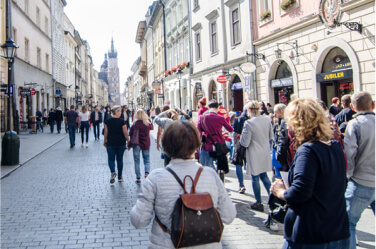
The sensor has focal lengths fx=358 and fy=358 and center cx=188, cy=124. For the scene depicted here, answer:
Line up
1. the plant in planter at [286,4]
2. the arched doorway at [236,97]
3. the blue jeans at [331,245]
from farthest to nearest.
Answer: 1. the arched doorway at [236,97]
2. the plant in planter at [286,4]
3. the blue jeans at [331,245]

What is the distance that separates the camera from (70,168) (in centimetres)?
1053

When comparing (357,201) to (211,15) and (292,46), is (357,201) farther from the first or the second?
(211,15)

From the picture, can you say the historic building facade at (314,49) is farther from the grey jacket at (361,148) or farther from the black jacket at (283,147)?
the grey jacket at (361,148)

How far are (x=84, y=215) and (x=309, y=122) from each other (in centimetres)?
432

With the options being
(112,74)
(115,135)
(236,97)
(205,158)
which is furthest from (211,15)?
(112,74)

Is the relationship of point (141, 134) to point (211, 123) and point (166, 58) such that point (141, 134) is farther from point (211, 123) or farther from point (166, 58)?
point (166, 58)

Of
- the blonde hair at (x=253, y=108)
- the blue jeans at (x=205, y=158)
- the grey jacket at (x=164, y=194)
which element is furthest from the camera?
the blue jeans at (x=205, y=158)

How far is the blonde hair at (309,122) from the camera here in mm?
2514

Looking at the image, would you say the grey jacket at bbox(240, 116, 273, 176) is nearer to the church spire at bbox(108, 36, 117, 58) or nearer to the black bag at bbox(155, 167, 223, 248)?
the black bag at bbox(155, 167, 223, 248)

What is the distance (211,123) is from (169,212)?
4.49 m

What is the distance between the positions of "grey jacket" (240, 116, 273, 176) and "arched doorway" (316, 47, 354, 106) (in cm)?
649

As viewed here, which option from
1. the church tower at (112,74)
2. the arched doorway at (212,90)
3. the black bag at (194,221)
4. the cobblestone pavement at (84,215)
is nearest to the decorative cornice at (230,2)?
the arched doorway at (212,90)

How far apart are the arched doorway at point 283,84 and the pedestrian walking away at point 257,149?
29.2 ft

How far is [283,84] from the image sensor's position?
14836 mm
